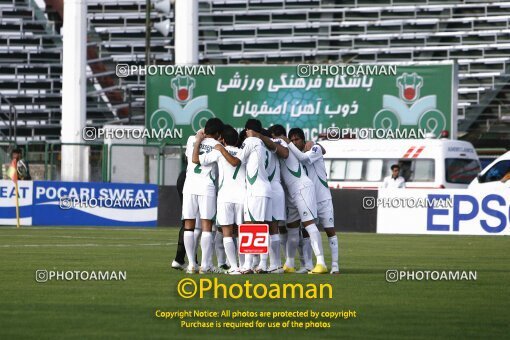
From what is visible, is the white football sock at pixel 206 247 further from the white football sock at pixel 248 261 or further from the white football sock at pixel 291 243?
the white football sock at pixel 291 243

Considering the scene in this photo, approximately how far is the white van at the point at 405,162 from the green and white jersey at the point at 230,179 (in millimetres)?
22468

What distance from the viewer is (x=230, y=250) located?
17281mm

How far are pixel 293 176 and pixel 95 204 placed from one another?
20344 mm

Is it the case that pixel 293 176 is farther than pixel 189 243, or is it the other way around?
pixel 293 176

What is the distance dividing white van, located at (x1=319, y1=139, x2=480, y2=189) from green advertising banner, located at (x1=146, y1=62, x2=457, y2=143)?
21.1 inches

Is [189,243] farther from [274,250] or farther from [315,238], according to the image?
[315,238]

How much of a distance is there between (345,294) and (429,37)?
122 feet

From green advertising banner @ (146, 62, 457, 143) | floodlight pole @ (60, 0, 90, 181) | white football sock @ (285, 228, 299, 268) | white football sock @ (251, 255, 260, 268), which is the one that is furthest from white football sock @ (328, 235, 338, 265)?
floodlight pole @ (60, 0, 90, 181)

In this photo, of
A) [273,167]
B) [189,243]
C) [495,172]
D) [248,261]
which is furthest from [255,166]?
[495,172]

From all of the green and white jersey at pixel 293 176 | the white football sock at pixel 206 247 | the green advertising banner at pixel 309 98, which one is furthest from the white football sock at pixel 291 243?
the green advertising banner at pixel 309 98

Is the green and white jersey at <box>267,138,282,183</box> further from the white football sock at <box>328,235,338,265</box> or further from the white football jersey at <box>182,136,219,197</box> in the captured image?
the white football sock at <box>328,235,338,265</box>

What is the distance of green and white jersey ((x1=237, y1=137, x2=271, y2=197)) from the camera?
17.1m

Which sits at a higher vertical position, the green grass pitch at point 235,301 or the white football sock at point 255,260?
the white football sock at point 255,260

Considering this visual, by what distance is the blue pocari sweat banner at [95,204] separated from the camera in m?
37.1
